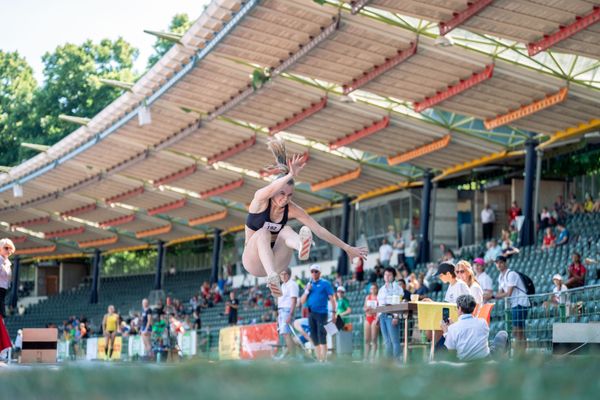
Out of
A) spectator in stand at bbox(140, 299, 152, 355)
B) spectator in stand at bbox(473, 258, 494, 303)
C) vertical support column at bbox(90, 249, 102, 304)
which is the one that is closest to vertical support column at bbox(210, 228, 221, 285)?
vertical support column at bbox(90, 249, 102, 304)

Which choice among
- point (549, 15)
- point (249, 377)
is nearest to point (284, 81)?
point (549, 15)

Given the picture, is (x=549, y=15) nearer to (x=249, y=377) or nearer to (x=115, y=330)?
(x=115, y=330)

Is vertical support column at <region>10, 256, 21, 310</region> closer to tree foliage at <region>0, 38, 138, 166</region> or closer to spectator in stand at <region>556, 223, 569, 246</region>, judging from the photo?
tree foliage at <region>0, 38, 138, 166</region>

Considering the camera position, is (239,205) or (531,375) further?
(239,205)

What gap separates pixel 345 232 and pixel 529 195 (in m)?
11.6

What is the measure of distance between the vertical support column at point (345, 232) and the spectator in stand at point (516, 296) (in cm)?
2235

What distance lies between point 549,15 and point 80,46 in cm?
5461

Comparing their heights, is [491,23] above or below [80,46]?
below

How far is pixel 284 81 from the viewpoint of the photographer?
2550 cm

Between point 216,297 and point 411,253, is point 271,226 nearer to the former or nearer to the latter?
point 411,253

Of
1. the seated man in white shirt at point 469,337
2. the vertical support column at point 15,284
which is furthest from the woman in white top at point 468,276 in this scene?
the vertical support column at point 15,284

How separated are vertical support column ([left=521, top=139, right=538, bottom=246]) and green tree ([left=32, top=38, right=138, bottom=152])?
41.9 metres

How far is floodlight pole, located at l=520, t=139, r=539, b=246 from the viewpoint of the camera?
26.7 m

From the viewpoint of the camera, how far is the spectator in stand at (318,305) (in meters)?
14.4
